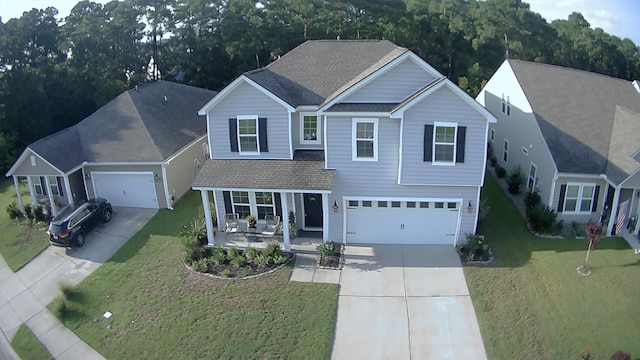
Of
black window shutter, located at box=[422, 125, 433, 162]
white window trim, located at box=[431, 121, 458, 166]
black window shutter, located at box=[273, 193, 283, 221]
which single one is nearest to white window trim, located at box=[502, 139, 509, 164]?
white window trim, located at box=[431, 121, 458, 166]

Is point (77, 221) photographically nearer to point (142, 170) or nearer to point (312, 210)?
point (142, 170)

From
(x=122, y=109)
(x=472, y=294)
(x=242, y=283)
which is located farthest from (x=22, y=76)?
(x=472, y=294)

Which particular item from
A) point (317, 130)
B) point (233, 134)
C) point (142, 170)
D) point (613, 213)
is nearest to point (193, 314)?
point (233, 134)

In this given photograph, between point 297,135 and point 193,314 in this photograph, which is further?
point 297,135

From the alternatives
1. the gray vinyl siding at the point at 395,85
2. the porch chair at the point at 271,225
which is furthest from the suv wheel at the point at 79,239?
the gray vinyl siding at the point at 395,85

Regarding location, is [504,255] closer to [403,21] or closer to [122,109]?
[122,109]

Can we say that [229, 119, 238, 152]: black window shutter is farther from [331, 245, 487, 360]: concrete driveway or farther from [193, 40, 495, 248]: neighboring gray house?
[331, 245, 487, 360]: concrete driveway
